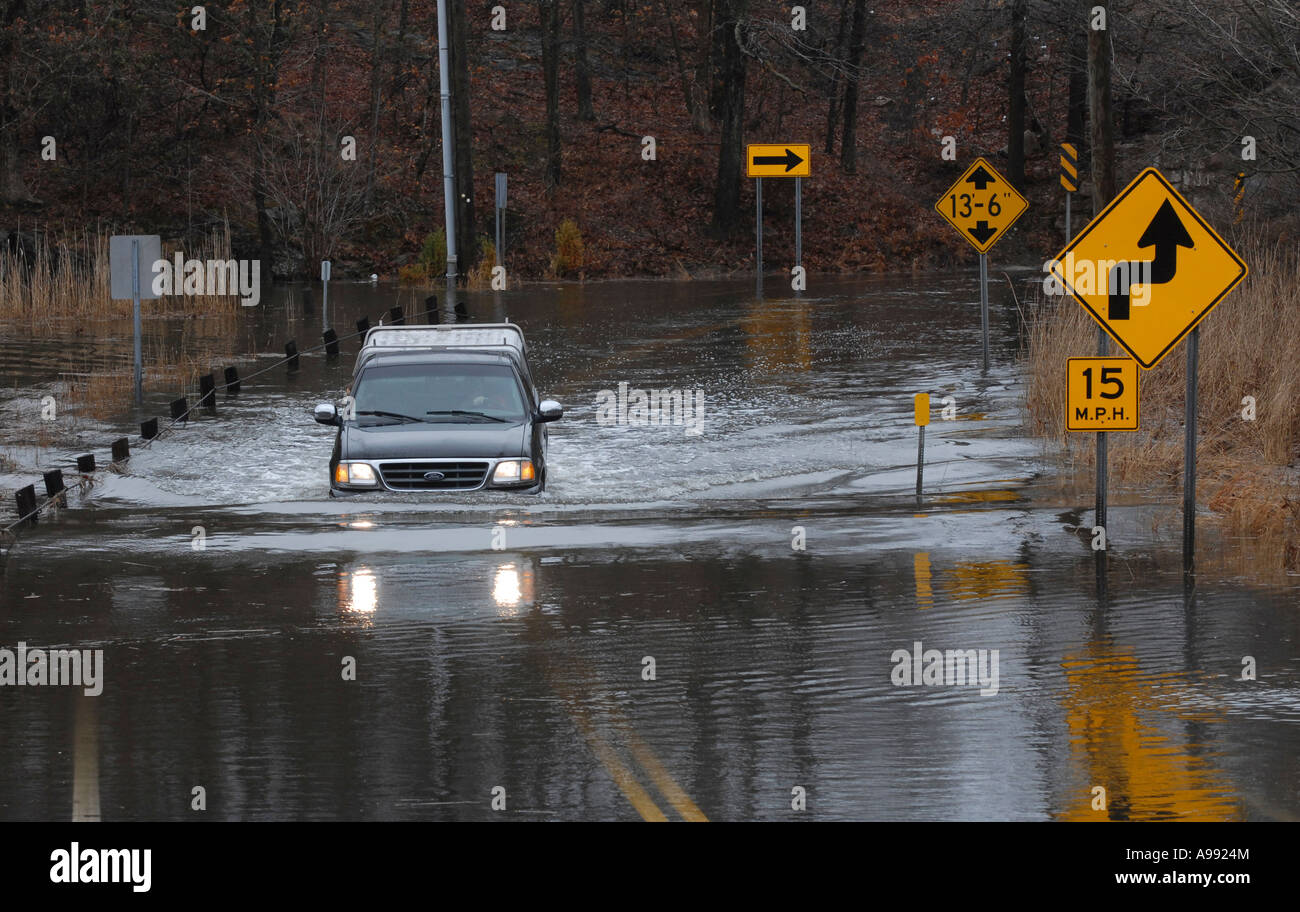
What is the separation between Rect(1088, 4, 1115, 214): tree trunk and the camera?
24.5 m

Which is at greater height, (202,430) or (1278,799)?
(202,430)

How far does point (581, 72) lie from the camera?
191 ft

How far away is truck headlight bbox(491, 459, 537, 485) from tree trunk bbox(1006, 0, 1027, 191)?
3847 centimetres

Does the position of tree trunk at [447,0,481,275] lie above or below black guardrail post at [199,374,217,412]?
above

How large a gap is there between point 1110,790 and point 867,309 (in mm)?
29194

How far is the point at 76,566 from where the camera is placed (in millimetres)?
13555

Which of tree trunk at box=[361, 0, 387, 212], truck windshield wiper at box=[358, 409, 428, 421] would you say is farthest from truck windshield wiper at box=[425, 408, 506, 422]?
tree trunk at box=[361, 0, 387, 212]

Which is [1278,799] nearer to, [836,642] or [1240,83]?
[836,642]

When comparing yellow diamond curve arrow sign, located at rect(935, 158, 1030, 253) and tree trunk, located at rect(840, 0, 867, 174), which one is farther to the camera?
tree trunk, located at rect(840, 0, 867, 174)

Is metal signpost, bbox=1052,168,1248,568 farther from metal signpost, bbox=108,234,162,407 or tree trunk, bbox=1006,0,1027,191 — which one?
tree trunk, bbox=1006,0,1027,191

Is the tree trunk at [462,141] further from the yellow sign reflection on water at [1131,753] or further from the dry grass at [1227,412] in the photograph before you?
the yellow sign reflection on water at [1131,753]

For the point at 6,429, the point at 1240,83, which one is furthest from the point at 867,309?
the point at 6,429

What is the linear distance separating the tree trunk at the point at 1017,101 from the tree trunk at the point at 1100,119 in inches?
1063

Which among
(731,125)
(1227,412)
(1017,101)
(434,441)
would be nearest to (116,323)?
(434,441)
